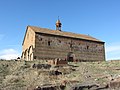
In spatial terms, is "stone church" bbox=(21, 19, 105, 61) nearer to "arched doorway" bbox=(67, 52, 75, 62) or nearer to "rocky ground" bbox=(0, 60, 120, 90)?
"arched doorway" bbox=(67, 52, 75, 62)

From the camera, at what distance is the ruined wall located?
3291cm

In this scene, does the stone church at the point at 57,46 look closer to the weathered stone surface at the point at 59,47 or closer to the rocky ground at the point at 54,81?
the weathered stone surface at the point at 59,47

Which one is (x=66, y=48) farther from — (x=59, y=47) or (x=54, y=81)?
(x=54, y=81)

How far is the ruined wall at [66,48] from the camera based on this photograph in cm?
3291

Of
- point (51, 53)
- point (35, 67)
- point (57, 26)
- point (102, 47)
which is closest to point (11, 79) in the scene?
point (35, 67)

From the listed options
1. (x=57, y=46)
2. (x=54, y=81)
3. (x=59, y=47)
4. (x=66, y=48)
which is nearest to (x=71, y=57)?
(x=66, y=48)

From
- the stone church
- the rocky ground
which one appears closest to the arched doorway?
the stone church

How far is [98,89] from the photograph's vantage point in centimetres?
971

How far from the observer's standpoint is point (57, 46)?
34.8 metres

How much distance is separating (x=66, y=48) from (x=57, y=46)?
7.51ft

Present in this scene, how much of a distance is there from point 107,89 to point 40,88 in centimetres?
373

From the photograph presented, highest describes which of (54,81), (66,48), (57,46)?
(57,46)

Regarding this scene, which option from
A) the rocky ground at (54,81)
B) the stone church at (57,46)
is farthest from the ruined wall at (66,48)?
the rocky ground at (54,81)

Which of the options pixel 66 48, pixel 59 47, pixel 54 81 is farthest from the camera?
pixel 66 48
